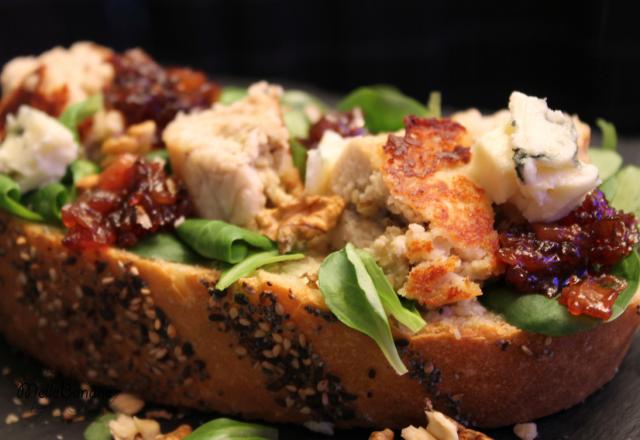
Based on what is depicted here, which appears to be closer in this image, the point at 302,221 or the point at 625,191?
the point at 302,221

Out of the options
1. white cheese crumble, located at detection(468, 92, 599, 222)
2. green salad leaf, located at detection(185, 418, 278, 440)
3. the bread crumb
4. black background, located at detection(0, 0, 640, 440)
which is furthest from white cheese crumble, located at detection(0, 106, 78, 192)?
black background, located at detection(0, 0, 640, 440)

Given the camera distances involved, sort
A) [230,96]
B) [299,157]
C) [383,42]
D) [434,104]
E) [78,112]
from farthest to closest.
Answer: [383,42] < [230,96] < [78,112] < [434,104] < [299,157]

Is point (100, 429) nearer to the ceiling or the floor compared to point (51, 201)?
nearer to the floor

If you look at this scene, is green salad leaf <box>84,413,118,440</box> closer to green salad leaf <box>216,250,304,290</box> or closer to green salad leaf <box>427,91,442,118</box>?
green salad leaf <box>216,250,304,290</box>

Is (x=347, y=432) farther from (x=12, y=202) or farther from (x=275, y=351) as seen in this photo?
(x=12, y=202)

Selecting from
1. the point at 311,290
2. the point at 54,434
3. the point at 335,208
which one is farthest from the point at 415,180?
the point at 54,434

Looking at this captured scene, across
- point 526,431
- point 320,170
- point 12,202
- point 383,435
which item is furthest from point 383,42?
point 383,435
